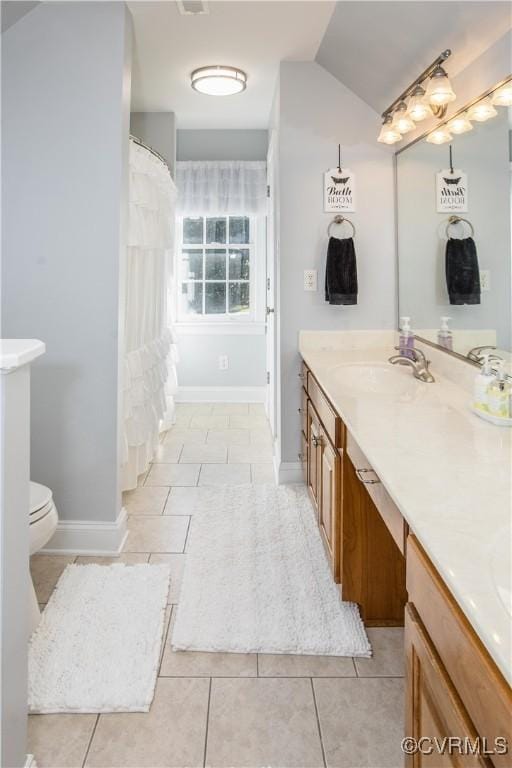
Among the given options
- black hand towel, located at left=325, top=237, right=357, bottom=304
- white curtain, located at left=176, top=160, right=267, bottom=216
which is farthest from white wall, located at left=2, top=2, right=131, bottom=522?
white curtain, located at left=176, top=160, right=267, bottom=216

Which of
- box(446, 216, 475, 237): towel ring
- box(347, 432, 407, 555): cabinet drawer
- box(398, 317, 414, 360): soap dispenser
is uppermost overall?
box(446, 216, 475, 237): towel ring

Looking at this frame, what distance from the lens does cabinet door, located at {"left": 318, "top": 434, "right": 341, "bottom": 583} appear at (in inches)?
74.6

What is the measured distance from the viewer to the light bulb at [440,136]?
2.26 meters

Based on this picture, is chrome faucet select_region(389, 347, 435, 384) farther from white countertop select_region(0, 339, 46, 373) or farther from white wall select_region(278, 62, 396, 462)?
white countertop select_region(0, 339, 46, 373)

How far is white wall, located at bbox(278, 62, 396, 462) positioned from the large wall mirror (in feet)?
0.59

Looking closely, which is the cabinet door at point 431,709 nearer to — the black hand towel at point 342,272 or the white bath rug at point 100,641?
the white bath rug at point 100,641

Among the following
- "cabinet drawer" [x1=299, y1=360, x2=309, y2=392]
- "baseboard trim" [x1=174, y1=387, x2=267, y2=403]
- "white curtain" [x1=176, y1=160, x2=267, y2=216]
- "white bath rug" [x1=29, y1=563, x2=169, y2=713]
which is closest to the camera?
"white bath rug" [x1=29, y1=563, x2=169, y2=713]

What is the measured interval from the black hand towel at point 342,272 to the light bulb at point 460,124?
831 mm

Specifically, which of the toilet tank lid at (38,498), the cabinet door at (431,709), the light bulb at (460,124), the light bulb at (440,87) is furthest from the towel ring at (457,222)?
the toilet tank lid at (38,498)

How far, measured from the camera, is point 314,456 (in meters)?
2.54

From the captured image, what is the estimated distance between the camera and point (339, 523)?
187cm

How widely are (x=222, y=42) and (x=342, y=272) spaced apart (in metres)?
1.37

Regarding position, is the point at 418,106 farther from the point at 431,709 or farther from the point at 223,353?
the point at 223,353

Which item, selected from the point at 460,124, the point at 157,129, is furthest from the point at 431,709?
the point at 157,129
